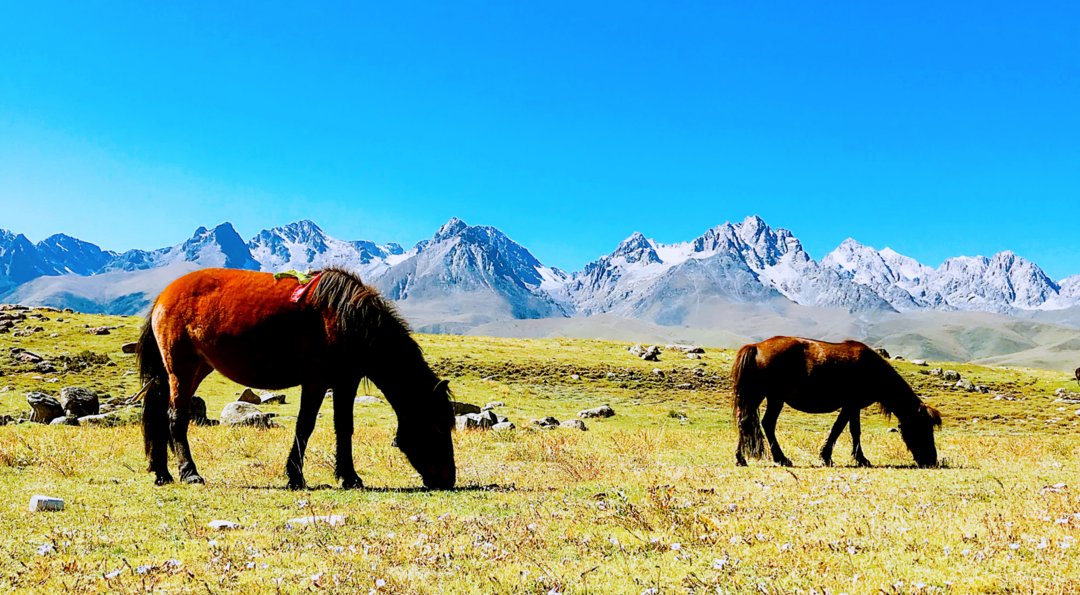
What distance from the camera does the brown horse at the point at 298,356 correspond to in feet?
41.3

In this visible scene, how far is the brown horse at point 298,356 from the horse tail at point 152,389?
0.07 ft

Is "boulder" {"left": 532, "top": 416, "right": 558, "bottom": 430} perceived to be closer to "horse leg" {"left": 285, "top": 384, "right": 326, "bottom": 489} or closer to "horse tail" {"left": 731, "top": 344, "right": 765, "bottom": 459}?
"horse tail" {"left": 731, "top": 344, "right": 765, "bottom": 459}

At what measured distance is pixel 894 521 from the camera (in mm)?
8680

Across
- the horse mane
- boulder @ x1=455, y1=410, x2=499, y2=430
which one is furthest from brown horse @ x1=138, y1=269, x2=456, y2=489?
boulder @ x1=455, y1=410, x2=499, y2=430

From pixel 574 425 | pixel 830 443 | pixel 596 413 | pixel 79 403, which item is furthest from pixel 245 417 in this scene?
pixel 830 443

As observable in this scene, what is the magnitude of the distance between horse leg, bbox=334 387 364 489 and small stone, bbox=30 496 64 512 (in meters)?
4.21

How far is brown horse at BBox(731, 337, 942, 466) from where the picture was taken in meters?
17.5

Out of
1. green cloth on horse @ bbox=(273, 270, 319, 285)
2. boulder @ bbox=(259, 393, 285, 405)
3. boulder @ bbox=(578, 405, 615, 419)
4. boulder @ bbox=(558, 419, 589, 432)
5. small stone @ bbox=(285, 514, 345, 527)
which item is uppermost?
green cloth on horse @ bbox=(273, 270, 319, 285)

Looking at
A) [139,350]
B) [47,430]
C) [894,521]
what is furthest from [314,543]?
[47,430]

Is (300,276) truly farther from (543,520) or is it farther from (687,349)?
(687,349)

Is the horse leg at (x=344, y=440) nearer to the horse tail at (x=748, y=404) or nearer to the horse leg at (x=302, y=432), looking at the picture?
the horse leg at (x=302, y=432)

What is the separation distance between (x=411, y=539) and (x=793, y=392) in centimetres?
1242

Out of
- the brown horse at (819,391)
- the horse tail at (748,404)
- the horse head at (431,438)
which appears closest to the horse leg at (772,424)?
the brown horse at (819,391)

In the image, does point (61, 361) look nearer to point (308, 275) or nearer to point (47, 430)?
point (47, 430)
